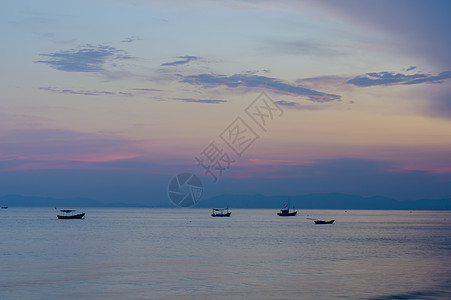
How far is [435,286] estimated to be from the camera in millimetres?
44812

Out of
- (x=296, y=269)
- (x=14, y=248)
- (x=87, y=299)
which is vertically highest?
(x=14, y=248)

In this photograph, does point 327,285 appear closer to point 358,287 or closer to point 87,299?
point 358,287

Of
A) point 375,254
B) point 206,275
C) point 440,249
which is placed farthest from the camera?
point 440,249

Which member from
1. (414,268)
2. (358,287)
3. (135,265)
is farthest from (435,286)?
(135,265)

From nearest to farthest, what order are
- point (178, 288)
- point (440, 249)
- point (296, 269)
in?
point (178, 288), point (296, 269), point (440, 249)

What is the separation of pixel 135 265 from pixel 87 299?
1844 centimetres

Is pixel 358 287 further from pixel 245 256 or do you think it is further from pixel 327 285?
pixel 245 256

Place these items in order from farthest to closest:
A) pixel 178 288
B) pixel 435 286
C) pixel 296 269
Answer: pixel 296 269
pixel 435 286
pixel 178 288

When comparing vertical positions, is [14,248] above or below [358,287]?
above

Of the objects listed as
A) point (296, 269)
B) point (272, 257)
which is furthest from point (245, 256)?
point (296, 269)

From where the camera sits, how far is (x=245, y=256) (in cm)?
6669

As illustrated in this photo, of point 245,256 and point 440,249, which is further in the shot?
point 440,249

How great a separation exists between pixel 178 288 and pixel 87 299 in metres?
7.17

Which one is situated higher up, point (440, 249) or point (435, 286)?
point (440, 249)
